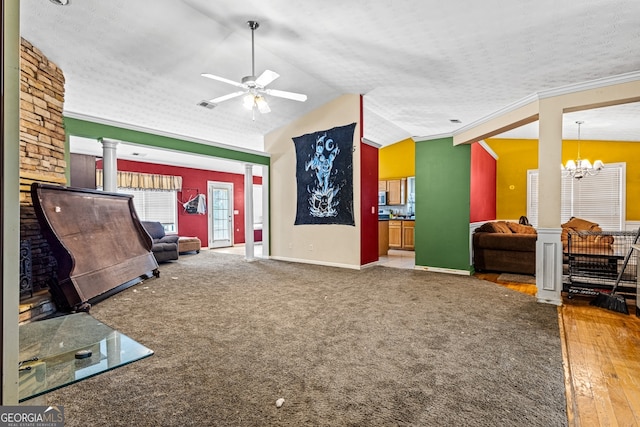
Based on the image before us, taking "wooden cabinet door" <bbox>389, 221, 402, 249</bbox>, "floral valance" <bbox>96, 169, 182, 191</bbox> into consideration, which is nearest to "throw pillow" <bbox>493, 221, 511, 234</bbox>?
"wooden cabinet door" <bbox>389, 221, 402, 249</bbox>

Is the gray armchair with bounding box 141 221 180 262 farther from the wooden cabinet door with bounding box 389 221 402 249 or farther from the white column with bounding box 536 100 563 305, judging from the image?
the white column with bounding box 536 100 563 305

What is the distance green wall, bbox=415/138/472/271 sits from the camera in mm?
5340

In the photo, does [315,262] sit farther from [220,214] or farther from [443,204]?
[220,214]

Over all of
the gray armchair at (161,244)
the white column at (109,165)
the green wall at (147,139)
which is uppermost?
the green wall at (147,139)

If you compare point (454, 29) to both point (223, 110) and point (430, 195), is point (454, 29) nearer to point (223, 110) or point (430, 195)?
point (430, 195)

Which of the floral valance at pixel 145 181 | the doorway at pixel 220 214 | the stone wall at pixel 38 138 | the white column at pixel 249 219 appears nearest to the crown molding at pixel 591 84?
the white column at pixel 249 219

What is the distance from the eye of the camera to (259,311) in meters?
3.29

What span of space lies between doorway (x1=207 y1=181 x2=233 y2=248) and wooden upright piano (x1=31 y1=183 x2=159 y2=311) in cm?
461

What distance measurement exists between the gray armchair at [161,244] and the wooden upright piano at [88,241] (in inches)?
65.8

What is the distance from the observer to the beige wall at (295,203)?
5703mm

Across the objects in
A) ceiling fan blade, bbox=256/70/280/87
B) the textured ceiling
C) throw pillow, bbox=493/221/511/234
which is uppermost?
the textured ceiling

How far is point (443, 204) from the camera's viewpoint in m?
5.55

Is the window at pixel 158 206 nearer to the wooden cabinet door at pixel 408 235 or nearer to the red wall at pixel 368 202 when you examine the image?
the red wall at pixel 368 202

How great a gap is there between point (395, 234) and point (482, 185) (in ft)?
9.20
